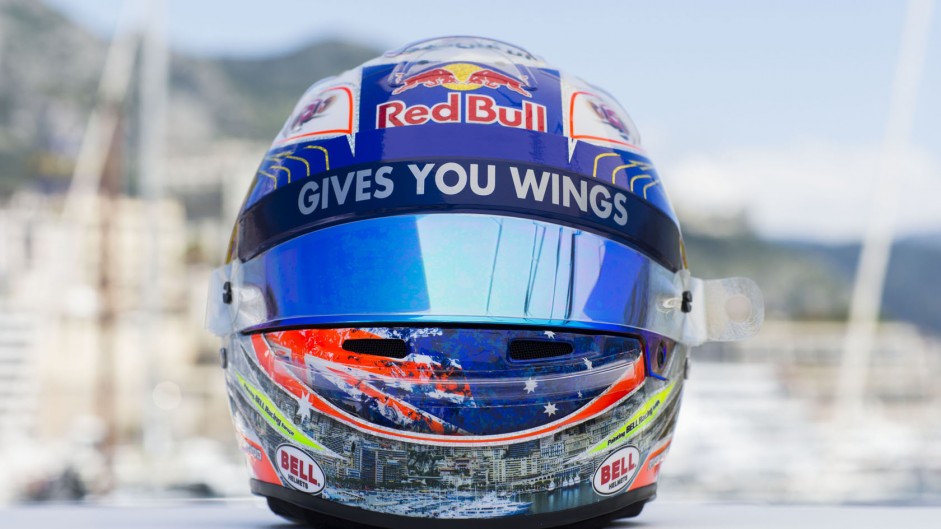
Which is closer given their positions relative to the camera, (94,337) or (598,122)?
(598,122)

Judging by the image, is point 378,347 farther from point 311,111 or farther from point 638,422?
point 311,111

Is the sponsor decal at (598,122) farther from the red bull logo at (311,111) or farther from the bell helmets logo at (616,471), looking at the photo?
the bell helmets logo at (616,471)

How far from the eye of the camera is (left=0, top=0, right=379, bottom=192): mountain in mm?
56844

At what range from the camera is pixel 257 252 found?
70.5 inches

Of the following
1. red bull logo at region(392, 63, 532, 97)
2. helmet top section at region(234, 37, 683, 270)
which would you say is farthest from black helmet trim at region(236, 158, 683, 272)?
red bull logo at region(392, 63, 532, 97)

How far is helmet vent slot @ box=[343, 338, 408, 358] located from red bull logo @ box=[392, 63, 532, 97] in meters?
0.50

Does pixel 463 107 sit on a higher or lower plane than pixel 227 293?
higher

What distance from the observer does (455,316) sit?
1579 mm

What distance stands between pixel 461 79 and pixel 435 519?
2.60 feet

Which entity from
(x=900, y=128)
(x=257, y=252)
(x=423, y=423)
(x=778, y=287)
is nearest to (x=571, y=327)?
(x=423, y=423)

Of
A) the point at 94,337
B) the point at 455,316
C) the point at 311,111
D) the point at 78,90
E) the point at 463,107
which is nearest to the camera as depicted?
the point at 455,316

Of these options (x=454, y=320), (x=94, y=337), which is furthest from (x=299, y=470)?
(x=94, y=337)

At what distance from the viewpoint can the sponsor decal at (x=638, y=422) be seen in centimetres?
169

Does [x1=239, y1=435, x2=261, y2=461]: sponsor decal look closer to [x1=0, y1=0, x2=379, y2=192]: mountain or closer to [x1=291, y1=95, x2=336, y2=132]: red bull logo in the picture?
[x1=291, y1=95, x2=336, y2=132]: red bull logo
